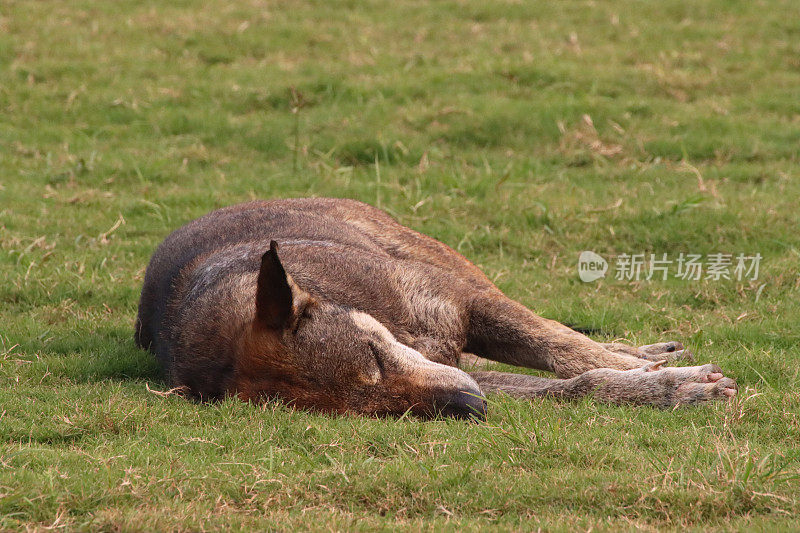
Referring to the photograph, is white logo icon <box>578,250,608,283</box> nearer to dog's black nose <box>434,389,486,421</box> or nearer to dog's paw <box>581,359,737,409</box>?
dog's paw <box>581,359,737,409</box>

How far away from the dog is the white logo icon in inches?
69.1

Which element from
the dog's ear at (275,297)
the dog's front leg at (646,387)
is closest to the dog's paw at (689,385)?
the dog's front leg at (646,387)

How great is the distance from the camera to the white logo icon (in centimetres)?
808

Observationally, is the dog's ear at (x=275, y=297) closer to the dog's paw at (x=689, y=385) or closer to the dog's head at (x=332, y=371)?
the dog's head at (x=332, y=371)

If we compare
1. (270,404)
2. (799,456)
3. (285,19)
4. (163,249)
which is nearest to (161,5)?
(285,19)

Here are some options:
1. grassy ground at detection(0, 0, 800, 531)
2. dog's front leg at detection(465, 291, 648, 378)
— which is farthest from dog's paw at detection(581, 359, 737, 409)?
dog's front leg at detection(465, 291, 648, 378)

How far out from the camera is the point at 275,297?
488cm

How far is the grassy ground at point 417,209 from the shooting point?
161 inches

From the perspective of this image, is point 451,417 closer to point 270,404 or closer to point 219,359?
point 270,404

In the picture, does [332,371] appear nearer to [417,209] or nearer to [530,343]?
[530,343]

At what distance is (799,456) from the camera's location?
4.39 metres

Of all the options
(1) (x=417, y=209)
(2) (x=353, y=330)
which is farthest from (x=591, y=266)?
(2) (x=353, y=330)

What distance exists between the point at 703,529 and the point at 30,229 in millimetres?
7121

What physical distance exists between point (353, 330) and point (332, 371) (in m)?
0.29
